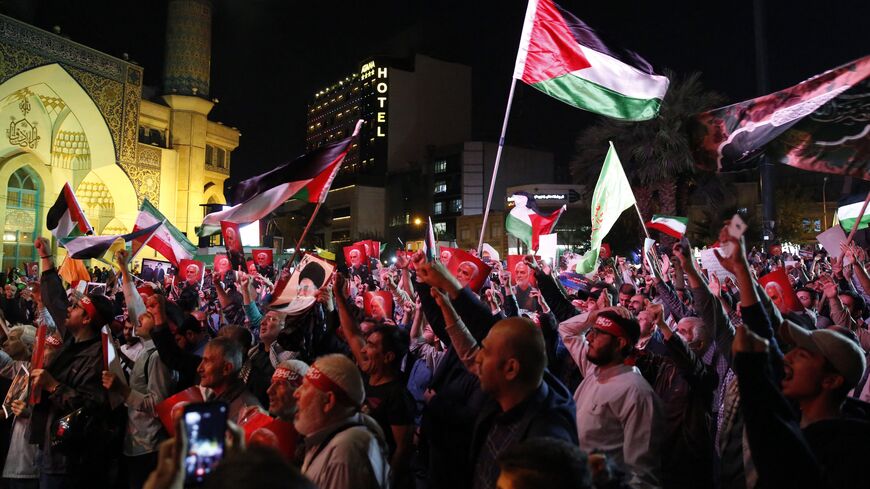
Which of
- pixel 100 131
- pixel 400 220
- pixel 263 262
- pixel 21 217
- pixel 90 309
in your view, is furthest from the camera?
pixel 400 220

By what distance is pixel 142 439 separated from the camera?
16.4 ft

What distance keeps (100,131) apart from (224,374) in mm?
33371

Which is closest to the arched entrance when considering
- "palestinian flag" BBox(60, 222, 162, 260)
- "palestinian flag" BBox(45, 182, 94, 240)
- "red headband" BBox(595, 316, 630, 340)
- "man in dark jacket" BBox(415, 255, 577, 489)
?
"palestinian flag" BBox(45, 182, 94, 240)

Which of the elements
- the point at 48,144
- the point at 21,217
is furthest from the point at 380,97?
the point at 21,217

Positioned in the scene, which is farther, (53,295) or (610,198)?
(610,198)

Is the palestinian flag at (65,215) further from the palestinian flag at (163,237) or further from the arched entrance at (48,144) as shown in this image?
the arched entrance at (48,144)

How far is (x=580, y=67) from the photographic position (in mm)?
7797

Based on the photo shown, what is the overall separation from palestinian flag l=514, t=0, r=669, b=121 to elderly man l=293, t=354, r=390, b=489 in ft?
18.1

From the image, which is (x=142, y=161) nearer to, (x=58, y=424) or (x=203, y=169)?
→ (x=203, y=169)

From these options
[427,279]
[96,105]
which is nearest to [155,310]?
[427,279]

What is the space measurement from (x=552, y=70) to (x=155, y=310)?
17.3 ft

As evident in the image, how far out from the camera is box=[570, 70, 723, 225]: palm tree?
81.0 ft

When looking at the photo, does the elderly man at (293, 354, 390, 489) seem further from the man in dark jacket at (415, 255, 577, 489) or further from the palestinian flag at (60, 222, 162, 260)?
the palestinian flag at (60, 222, 162, 260)

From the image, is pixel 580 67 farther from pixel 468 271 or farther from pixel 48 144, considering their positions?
pixel 48 144
